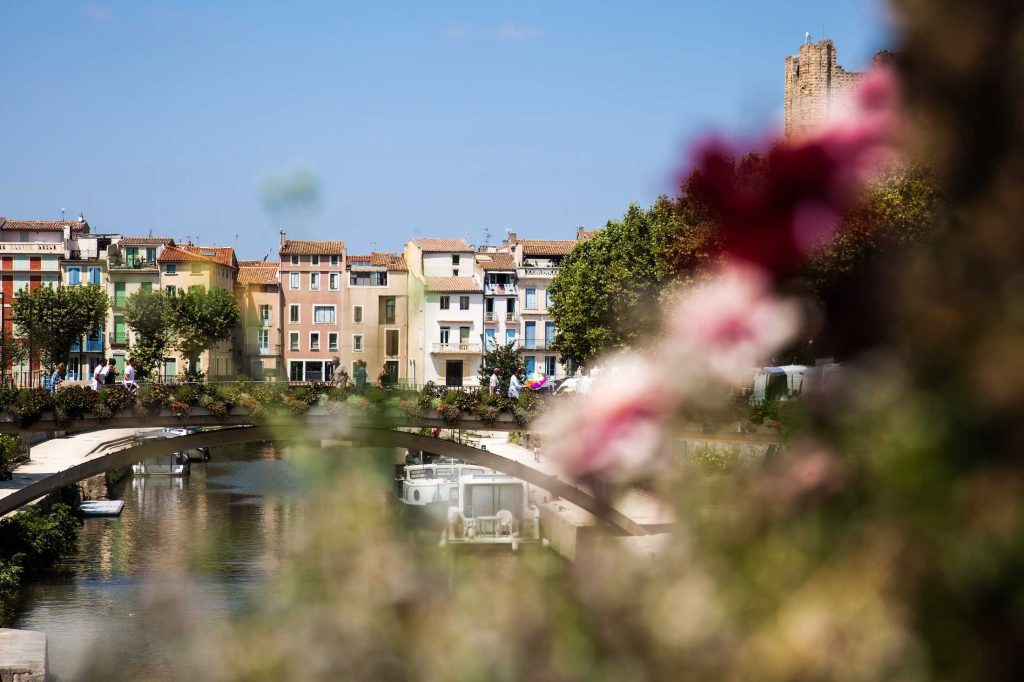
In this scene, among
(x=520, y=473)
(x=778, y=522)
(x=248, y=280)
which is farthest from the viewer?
(x=520, y=473)

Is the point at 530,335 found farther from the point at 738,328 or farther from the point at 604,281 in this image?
the point at 738,328

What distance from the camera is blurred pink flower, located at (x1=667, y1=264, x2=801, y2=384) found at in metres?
1.22

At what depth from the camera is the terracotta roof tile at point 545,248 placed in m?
63.7

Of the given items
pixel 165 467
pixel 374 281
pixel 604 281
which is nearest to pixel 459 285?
pixel 604 281

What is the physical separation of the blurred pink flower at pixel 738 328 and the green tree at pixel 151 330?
46320 millimetres

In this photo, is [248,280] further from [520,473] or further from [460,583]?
[520,473]

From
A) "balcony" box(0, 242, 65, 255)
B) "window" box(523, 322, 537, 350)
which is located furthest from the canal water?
"balcony" box(0, 242, 65, 255)

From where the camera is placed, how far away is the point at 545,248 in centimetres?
6397

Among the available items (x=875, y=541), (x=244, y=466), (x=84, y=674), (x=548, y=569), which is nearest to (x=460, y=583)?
(x=548, y=569)

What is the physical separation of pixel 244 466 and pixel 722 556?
44.9m

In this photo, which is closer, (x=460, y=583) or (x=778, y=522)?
(x=778, y=522)

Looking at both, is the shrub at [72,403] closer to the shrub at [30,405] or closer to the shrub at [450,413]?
the shrub at [30,405]

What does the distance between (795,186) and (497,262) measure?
60.6 metres

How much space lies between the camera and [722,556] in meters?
1.18
